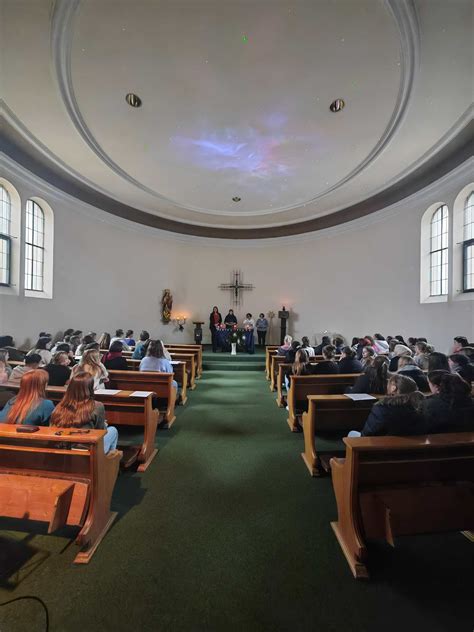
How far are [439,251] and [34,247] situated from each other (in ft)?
35.9

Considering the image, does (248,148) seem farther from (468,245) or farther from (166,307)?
(166,307)

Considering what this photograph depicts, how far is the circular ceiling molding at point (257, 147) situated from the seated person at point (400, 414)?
459 cm

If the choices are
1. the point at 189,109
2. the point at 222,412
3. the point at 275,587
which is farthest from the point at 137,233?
the point at 275,587

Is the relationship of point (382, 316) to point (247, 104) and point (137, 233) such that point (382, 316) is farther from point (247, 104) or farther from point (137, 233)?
point (137, 233)

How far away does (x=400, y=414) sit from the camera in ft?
7.35

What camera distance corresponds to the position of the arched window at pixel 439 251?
7906mm

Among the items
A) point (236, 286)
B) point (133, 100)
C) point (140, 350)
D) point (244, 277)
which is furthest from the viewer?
point (244, 277)

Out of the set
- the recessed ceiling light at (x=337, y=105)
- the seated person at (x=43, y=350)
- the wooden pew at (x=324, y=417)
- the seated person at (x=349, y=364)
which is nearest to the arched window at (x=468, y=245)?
the recessed ceiling light at (x=337, y=105)

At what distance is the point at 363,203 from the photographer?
10172 millimetres

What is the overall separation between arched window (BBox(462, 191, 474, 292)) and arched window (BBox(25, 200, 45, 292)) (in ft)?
35.8

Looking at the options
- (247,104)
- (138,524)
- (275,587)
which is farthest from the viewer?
(247,104)

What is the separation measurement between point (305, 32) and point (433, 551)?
5762mm

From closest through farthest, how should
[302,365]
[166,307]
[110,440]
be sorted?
1. [110,440]
2. [302,365]
3. [166,307]

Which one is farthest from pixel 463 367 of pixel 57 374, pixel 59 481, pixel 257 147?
pixel 257 147
